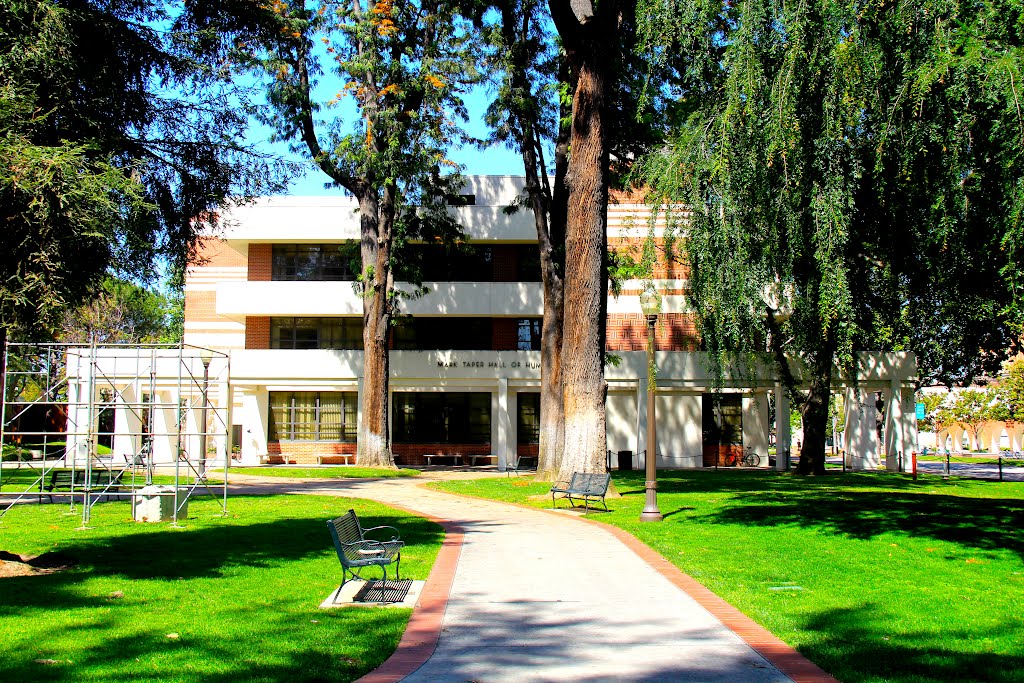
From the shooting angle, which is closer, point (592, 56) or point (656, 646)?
point (656, 646)

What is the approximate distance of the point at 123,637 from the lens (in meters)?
7.35

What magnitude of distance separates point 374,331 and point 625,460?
444 inches

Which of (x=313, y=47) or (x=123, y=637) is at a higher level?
(x=313, y=47)

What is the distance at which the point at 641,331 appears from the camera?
128 feet

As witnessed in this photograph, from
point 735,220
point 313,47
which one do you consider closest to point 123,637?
point 735,220

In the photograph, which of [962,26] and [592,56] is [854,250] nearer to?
[962,26]

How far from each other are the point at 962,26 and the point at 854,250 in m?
4.67

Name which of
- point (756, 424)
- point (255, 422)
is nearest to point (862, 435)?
point (756, 424)

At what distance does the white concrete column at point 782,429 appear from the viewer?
3528cm

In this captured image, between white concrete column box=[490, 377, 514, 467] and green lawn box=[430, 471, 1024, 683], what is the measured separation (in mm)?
11408

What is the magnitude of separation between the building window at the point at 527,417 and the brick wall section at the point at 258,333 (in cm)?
1147

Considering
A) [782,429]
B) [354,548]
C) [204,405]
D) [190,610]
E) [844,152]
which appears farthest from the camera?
[782,429]

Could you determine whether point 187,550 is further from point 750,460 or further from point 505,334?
point 750,460

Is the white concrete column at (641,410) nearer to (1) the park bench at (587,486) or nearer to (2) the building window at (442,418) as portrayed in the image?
(2) the building window at (442,418)
